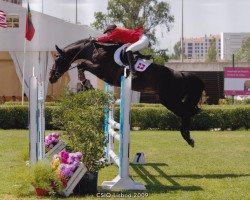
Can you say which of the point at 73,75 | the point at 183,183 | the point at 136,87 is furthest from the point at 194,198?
the point at 73,75

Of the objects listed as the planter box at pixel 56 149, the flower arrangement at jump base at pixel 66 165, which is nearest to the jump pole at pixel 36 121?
the flower arrangement at jump base at pixel 66 165

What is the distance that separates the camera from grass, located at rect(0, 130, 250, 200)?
6.61 metres

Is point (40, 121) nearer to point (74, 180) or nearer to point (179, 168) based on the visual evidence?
point (74, 180)

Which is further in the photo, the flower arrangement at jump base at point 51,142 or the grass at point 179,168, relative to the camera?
the flower arrangement at jump base at point 51,142

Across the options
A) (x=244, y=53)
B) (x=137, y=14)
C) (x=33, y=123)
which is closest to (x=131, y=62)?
(x=33, y=123)

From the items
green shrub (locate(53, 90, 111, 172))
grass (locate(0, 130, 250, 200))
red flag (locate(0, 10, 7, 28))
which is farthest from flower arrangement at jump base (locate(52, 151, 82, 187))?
red flag (locate(0, 10, 7, 28))

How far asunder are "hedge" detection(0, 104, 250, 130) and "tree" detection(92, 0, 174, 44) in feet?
105

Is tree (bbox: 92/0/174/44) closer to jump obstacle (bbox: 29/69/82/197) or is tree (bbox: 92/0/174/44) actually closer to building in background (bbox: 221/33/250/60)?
jump obstacle (bbox: 29/69/82/197)

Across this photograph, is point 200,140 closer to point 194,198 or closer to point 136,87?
point 136,87

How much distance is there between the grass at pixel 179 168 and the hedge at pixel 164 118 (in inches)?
110

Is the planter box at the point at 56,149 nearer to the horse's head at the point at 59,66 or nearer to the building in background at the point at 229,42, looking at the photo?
the horse's head at the point at 59,66

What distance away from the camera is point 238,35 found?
523 ft

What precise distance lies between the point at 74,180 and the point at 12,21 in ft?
54.0

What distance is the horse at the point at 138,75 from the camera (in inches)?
318
